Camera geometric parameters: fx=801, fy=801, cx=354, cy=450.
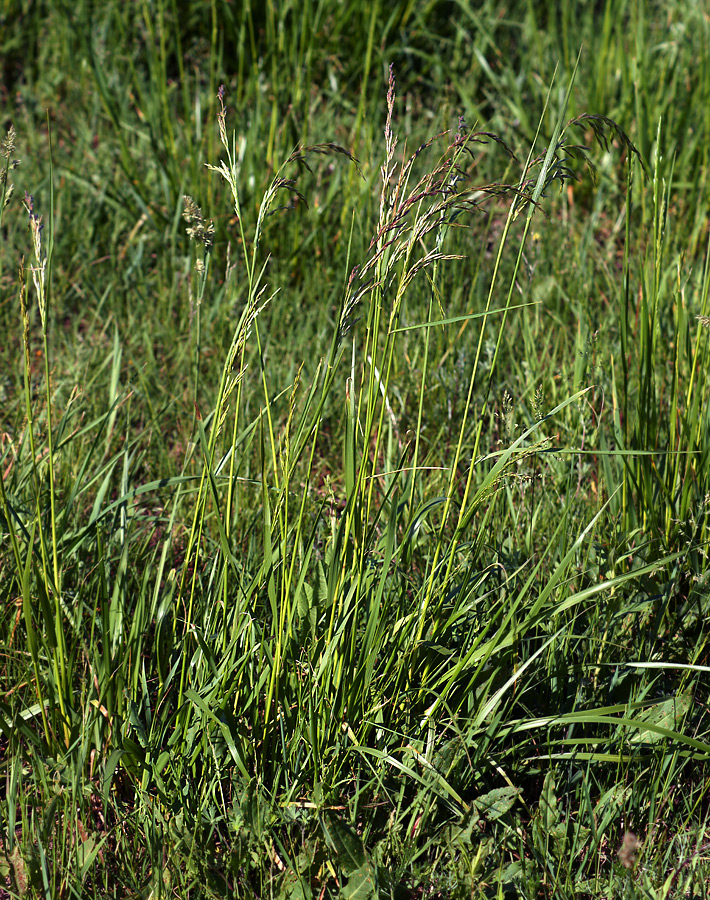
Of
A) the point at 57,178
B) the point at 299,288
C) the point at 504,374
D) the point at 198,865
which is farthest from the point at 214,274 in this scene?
the point at 198,865

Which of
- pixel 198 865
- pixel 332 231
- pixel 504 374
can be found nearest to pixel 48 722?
pixel 198 865

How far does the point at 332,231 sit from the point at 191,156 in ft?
1.79

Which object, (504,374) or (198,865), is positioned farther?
(504,374)

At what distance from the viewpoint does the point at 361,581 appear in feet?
4.19

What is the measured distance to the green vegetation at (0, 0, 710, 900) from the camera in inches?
47.1

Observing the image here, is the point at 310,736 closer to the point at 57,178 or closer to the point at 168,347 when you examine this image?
the point at 168,347

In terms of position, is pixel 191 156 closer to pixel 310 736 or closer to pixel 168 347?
pixel 168 347

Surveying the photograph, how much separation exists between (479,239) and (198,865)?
90.5 inches

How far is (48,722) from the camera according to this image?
1317mm

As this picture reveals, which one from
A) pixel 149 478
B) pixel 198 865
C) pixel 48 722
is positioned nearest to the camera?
pixel 198 865

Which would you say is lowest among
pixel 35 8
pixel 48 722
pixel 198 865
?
pixel 198 865

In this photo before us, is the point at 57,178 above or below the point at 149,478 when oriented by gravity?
above

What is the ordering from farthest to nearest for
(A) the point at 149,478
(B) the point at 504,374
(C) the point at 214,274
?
(C) the point at 214,274 → (B) the point at 504,374 → (A) the point at 149,478

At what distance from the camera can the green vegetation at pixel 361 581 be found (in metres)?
1.20
